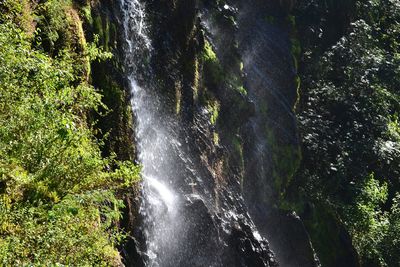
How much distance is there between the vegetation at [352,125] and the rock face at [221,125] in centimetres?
170

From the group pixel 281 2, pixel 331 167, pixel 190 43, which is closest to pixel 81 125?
pixel 190 43

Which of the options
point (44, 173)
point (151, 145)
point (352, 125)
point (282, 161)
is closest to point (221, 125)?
point (282, 161)

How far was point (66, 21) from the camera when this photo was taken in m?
9.19

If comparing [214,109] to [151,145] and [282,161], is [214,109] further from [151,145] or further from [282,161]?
[282,161]

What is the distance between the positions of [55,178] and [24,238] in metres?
1.09

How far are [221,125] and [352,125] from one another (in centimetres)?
775

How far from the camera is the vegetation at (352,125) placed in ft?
64.5

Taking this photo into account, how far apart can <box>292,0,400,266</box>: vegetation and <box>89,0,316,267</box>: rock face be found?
67.1 inches

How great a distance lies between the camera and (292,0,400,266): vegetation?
1966 centimetres

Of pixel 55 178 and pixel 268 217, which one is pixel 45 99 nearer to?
pixel 55 178

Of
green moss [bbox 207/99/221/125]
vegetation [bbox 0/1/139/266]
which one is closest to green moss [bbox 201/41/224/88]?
green moss [bbox 207/99/221/125]

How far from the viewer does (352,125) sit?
21500 millimetres

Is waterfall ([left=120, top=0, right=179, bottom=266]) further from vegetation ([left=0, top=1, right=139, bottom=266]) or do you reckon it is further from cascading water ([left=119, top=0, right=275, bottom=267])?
vegetation ([left=0, top=1, right=139, bottom=266])

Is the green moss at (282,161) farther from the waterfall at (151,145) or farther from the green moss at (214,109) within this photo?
the waterfall at (151,145)
